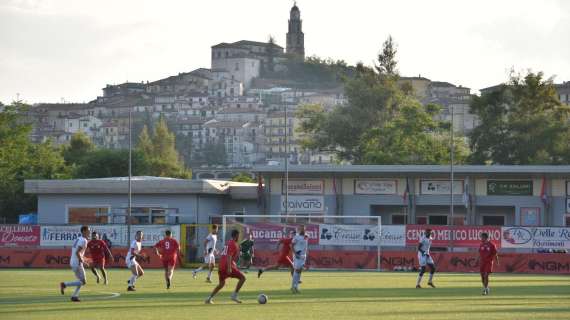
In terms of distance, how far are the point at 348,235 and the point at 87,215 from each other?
730 inches

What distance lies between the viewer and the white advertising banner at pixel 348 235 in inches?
2235

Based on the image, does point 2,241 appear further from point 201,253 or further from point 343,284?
point 343,284

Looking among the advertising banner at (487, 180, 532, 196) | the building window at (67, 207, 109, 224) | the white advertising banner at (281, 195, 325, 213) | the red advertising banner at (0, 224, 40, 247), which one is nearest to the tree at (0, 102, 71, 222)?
the building window at (67, 207, 109, 224)

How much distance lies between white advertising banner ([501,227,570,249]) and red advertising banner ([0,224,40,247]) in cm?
2177

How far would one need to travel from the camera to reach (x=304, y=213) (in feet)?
231

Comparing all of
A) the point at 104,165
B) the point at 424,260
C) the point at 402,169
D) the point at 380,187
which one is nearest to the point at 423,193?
the point at 380,187

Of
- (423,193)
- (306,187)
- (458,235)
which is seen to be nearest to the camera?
(458,235)

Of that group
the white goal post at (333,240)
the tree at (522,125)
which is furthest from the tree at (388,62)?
the white goal post at (333,240)

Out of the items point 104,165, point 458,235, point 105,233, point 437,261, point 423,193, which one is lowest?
point 437,261

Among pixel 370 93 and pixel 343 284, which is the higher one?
pixel 370 93

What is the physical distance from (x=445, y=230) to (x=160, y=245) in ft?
74.8

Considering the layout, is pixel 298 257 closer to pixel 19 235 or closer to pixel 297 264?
pixel 297 264

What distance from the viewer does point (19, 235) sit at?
2283 inches

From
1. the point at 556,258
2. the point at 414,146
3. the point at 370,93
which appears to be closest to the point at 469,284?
the point at 556,258
